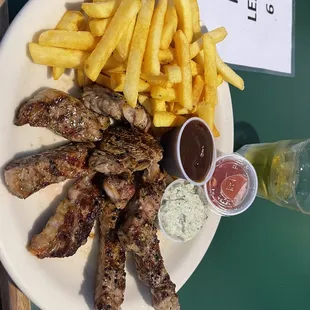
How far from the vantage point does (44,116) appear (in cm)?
157

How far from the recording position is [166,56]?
1727mm

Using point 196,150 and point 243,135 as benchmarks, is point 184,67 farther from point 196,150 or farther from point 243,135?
point 243,135

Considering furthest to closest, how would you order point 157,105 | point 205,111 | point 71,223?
point 205,111, point 157,105, point 71,223

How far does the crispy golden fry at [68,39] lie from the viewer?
5.03 ft

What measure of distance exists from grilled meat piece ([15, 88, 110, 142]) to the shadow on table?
3.10 feet

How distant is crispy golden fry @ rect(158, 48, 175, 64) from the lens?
172 cm

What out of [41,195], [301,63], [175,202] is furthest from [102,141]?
[301,63]

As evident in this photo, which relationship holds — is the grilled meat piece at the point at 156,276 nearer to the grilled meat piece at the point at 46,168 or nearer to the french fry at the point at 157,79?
the grilled meat piece at the point at 46,168

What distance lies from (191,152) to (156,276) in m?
0.54

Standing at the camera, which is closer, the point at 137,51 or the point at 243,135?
the point at 137,51

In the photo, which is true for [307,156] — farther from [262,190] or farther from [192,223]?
[192,223]

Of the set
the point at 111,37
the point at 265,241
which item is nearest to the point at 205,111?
the point at 111,37

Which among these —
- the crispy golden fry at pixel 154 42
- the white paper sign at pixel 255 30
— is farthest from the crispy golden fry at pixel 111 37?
the white paper sign at pixel 255 30

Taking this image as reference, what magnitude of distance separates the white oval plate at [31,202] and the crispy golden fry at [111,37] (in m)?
0.22
